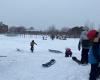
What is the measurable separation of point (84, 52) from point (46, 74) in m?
1.89

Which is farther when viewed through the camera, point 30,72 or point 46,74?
point 30,72

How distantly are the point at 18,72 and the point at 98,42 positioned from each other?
5.79m

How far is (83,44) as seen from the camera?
43.8ft

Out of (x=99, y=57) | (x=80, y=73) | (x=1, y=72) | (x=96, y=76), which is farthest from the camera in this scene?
(x=1, y=72)

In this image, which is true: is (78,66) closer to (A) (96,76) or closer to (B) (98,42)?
(A) (96,76)

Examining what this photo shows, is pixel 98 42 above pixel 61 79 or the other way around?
above

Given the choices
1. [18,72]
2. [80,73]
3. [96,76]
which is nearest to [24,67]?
[18,72]

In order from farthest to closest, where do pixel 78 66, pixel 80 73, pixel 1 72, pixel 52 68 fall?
Result: pixel 1 72
pixel 52 68
pixel 78 66
pixel 80 73

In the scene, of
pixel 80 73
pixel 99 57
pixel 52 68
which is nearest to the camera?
pixel 99 57

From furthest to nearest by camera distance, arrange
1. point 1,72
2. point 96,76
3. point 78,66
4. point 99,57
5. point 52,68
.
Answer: point 1,72, point 52,68, point 78,66, point 96,76, point 99,57

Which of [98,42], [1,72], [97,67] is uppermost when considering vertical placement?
[98,42]

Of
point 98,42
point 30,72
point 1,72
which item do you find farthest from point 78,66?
point 1,72

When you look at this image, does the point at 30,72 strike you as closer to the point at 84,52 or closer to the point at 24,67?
the point at 24,67

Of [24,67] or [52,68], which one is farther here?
[24,67]
